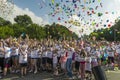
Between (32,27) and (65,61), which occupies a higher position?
(32,27)

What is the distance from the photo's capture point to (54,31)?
8844 centimetres

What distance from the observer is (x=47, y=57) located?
1744cm

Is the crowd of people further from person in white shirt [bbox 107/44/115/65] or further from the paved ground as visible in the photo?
person in white shirt [bbox 107/44/115/65]

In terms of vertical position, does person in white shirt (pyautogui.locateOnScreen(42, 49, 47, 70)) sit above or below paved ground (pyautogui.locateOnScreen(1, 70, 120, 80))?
above

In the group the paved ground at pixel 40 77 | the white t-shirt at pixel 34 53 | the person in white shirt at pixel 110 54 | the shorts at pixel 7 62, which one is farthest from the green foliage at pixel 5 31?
the paved ground at pixel 40 77

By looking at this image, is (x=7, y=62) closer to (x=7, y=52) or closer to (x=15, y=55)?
(x=7, y=52)

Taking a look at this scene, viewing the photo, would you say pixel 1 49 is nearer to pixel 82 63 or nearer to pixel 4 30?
pixel 82 63

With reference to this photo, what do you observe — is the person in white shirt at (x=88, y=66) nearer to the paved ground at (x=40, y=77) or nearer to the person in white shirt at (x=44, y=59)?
the paved ground at (x=40, y=77)

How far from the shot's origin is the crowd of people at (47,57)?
15488 millimetres

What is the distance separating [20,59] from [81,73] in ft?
11.1

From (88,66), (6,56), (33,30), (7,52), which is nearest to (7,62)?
(6,56)

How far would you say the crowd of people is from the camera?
50.8 ft

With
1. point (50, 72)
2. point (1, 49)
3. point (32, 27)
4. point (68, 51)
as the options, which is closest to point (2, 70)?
point (1, 49)

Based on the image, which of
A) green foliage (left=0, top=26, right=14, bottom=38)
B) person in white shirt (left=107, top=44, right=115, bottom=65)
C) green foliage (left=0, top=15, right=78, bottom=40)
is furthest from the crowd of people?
green foliage (left=0, top=15, right=78, bottom=40)
